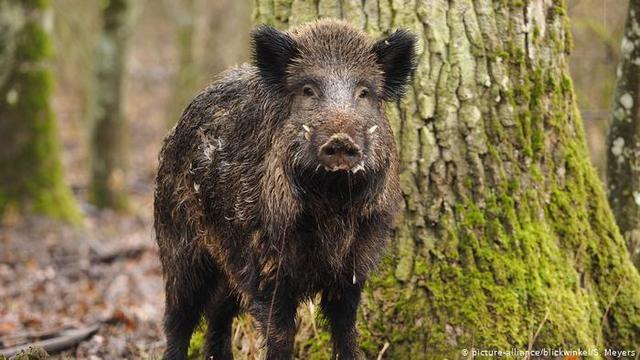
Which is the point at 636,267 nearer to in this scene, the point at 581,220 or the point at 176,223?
the point at 581,220

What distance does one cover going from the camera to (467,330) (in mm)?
5855

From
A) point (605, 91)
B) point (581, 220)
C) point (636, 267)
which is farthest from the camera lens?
point (605, 91)

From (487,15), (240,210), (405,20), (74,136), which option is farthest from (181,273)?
(74,136)

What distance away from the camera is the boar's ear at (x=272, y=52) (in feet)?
16.8

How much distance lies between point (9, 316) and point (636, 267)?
6.19 metres

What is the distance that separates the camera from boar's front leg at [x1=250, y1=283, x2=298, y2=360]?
519 cm

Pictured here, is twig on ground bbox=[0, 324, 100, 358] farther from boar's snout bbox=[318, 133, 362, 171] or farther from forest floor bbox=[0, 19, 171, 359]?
boar's snout bbox=[318, 133, 362, 171]

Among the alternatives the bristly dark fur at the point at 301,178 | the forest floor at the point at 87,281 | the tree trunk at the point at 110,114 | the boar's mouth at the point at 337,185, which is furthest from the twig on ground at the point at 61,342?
the tree trunk at the point at 110,114

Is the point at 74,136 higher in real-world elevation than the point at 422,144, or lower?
lower

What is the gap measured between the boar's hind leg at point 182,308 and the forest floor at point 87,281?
60cm

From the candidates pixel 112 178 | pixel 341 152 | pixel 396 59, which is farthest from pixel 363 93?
pixel 112 178

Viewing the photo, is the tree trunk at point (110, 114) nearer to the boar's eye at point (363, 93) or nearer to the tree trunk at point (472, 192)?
the tree trunk at point (472, 192)

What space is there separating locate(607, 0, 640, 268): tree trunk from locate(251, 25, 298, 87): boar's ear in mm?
3313

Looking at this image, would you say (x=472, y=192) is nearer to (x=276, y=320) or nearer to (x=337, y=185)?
(x=337, y=185)
